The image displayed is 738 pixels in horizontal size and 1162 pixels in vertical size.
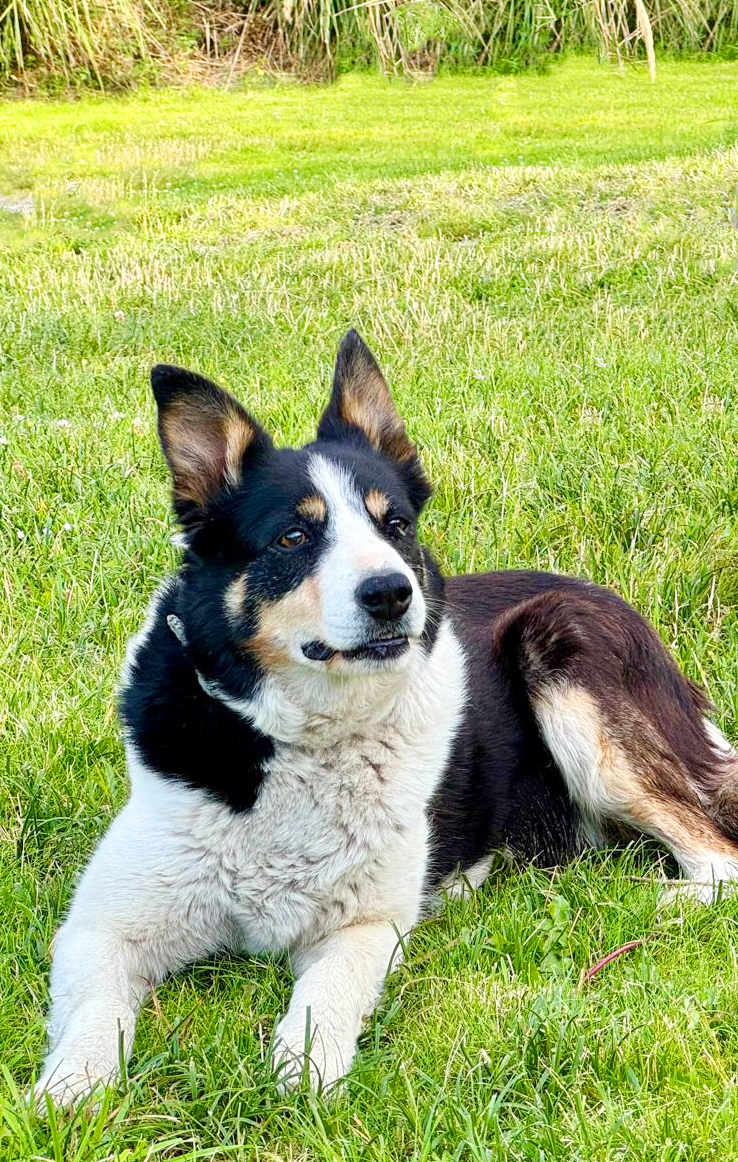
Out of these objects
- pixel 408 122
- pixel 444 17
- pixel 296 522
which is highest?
pixel 444 17

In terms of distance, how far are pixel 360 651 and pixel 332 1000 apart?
724mm

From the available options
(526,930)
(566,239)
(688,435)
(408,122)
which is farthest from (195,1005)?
(408,122)

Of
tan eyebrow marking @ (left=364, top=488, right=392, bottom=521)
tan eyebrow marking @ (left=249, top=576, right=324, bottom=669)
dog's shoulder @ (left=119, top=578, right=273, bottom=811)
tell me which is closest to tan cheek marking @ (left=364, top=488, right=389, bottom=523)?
tan eyebrow marking @ (left=364, top=488, right=392, bottom=521)

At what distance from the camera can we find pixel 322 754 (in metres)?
2.87

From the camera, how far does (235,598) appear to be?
9.06ft

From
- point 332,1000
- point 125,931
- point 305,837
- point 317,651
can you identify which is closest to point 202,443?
point 317,651

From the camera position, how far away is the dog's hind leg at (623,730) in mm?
3324

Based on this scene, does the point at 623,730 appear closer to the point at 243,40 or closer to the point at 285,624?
the point at 285,624

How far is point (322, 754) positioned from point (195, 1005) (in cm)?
61

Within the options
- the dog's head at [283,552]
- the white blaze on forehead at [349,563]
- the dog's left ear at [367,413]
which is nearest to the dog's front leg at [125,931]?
the dog's head at [283,552]

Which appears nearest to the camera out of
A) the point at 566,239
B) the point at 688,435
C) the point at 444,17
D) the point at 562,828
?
the point at 444,17

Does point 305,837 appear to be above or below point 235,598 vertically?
below

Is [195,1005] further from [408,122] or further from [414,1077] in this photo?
[408,122]

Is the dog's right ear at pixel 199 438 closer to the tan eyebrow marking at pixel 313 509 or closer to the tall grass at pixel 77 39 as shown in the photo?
the tan eyebrow marking at pixel 313 509
